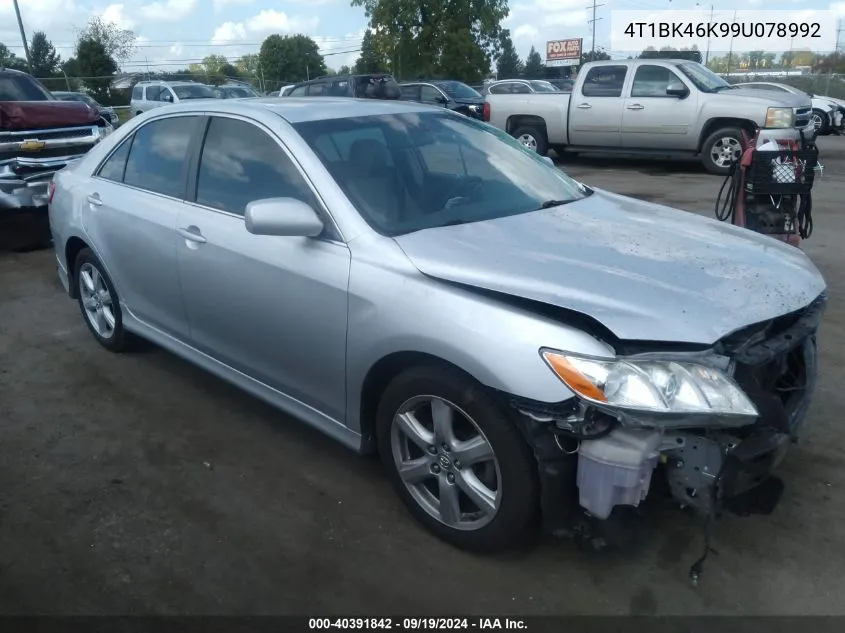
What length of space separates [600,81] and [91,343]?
11000 mm

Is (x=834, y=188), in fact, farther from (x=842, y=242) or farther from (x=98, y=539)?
(x=98, y=539)

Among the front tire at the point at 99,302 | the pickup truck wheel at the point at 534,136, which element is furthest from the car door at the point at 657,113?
the front tire at the point at 99,302

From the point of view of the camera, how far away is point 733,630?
2.49 m

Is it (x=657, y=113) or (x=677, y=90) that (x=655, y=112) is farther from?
(x=677, y=90)

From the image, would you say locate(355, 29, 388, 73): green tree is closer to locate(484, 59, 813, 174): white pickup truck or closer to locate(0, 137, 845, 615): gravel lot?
locate(484, 59, 813, 174): white pickup truck

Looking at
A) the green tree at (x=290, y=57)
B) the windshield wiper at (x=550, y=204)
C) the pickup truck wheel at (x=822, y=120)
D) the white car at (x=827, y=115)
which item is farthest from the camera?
the green tree at (x=290, y=57)

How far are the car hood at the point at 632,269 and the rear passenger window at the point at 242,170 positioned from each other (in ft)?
2.44

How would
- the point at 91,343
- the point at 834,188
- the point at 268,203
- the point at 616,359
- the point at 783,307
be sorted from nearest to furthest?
1. the point at 616,359
2. the point at 783,307
3. the point at 268,203
4. the point at 91,343
5. the point at 834,188

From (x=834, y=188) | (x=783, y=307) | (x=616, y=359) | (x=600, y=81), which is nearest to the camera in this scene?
(x=616, y=359)

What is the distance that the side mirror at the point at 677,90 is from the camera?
41.1 feet

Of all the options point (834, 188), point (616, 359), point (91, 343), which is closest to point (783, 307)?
point (616, 359)

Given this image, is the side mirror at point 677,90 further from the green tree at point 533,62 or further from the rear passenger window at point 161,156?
the green tree at point 533,62

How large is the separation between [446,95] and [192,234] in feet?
56.0

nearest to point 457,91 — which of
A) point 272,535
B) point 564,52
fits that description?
point 272,535
